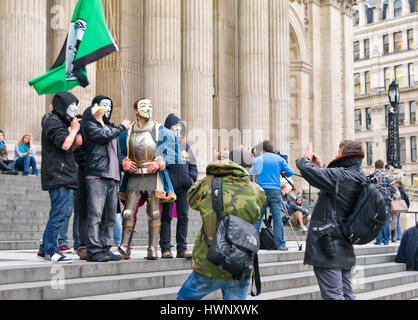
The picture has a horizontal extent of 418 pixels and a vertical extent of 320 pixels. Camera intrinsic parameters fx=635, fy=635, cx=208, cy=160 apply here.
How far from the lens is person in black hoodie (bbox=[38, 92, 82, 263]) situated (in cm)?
770

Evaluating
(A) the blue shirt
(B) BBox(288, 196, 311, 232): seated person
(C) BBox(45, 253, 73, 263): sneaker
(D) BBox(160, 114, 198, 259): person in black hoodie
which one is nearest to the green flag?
(D) BBox(160, 114, 198, 259): person in black hoodie

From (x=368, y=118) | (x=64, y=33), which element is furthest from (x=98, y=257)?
(x=368, y=118)

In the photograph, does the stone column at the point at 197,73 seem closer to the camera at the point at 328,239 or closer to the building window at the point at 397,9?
the camera at the point at 328,239

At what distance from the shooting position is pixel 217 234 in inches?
203

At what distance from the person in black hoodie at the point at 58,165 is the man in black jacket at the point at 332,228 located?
3009mm

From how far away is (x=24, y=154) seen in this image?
52.4ft

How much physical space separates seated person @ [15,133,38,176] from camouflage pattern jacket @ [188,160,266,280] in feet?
37.2

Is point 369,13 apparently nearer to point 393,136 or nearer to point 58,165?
point 393,136

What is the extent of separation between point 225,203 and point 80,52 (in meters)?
4.98

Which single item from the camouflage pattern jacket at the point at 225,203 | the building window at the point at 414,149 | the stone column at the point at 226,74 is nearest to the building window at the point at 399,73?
the building window at the point at 414,149

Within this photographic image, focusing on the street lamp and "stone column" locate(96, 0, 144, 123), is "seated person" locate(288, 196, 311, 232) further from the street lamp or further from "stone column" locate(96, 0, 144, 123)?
the street lamp
